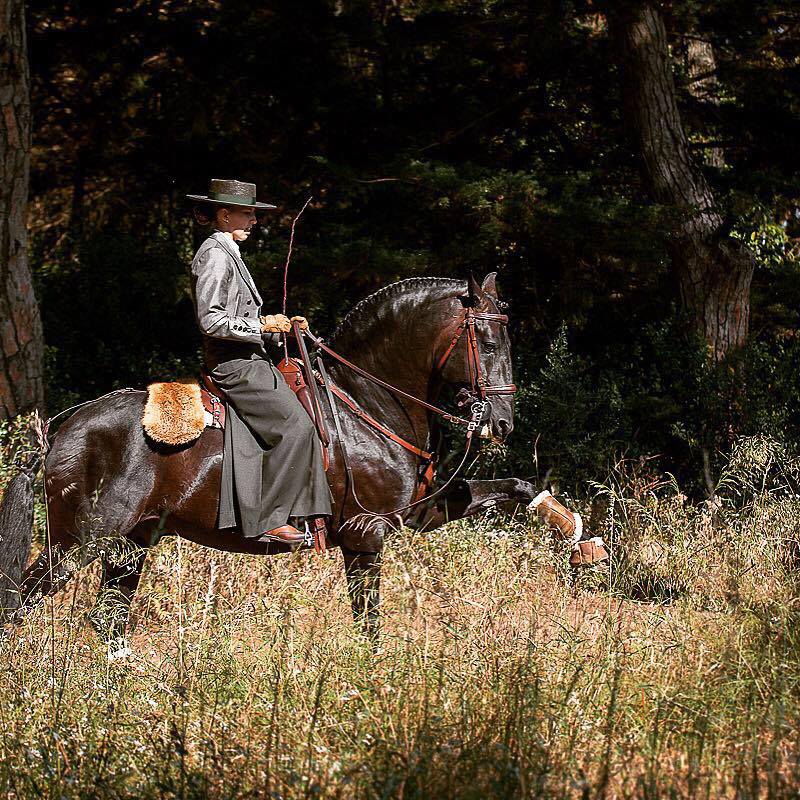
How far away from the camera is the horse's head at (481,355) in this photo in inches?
237

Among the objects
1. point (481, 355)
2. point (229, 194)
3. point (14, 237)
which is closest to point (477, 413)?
point (481, 355)

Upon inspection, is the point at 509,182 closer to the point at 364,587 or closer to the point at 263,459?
the point at 263,459

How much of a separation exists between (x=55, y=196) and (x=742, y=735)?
12.2 meters

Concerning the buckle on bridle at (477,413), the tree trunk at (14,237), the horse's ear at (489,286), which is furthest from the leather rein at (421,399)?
the tree trunk at (14,237)

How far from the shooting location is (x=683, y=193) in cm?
1037

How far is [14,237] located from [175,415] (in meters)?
4.20

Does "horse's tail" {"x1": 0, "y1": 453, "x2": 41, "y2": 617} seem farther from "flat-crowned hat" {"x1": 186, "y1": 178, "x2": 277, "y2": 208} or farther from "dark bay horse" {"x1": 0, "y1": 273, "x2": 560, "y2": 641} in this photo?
"flat-crowned hat" {"x1": 186, "y1": 178, "x2": 277, "y2": 208}

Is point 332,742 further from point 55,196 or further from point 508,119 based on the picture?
point 55,196

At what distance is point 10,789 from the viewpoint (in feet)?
13.1

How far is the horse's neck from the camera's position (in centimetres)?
623

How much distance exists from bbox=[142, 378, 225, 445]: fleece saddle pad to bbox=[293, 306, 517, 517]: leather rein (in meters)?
0.68

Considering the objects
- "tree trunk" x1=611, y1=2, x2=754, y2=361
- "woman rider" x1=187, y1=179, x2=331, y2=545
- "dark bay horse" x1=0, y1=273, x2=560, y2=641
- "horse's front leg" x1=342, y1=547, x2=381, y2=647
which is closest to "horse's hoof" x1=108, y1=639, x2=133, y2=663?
"dark bay horse" x1=0, y1=273, x2=560, y2=641

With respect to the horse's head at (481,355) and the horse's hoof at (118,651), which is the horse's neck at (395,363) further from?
the horse's hoof at (118,651)

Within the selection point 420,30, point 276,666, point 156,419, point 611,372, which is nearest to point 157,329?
point 420,30
